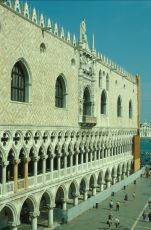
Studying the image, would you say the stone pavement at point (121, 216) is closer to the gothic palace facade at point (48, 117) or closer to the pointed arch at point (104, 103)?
the gothic palace facade at point (48, 117)

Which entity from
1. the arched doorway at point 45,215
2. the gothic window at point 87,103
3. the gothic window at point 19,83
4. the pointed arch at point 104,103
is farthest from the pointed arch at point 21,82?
the pointed arch at point 104,103

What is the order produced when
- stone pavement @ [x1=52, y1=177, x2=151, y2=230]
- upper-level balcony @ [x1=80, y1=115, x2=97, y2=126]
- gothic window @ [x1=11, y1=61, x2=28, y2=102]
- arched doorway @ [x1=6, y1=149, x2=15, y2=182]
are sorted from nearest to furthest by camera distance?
arched doorway @ [x1=6, y1=149, x2=15, y2=182], gothic window @ [x1=11, y1=61, x2=28, y2=102], stone pavement @ [x1=52, y1=177, x2=151, y2=230], upper-level balcony @ [x1=80, y1=115, x2=97, y2=126]

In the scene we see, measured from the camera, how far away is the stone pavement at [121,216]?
61.6 ft

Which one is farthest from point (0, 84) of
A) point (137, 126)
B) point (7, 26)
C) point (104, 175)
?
point (137, 126)

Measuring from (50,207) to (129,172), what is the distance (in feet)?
65.4

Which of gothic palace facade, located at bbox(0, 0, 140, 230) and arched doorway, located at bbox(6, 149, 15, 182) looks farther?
arched doorway, located at bbox(6, 149, 15, 182)

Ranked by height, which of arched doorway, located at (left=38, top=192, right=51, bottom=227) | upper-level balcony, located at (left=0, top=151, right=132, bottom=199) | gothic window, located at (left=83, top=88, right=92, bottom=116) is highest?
gothic window, located at (left=83, top=88, right=92, bottom=116)

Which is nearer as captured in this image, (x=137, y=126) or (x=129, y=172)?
(x=129, y=172)

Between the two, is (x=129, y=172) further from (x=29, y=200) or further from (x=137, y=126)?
(x=29, y=200)

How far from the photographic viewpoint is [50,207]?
18438 mm

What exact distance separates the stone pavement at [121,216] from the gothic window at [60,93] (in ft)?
21.5

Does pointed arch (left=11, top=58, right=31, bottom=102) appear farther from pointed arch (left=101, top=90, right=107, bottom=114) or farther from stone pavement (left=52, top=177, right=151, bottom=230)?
pointed arch (left=101, top=90, right=107, bottom=114)

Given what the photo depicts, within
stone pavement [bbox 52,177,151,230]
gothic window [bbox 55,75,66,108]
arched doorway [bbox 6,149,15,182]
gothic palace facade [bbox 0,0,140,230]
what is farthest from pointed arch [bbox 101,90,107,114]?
arched doorway [bbox 6,149,15,182]

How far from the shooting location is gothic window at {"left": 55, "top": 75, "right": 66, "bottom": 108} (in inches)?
786
